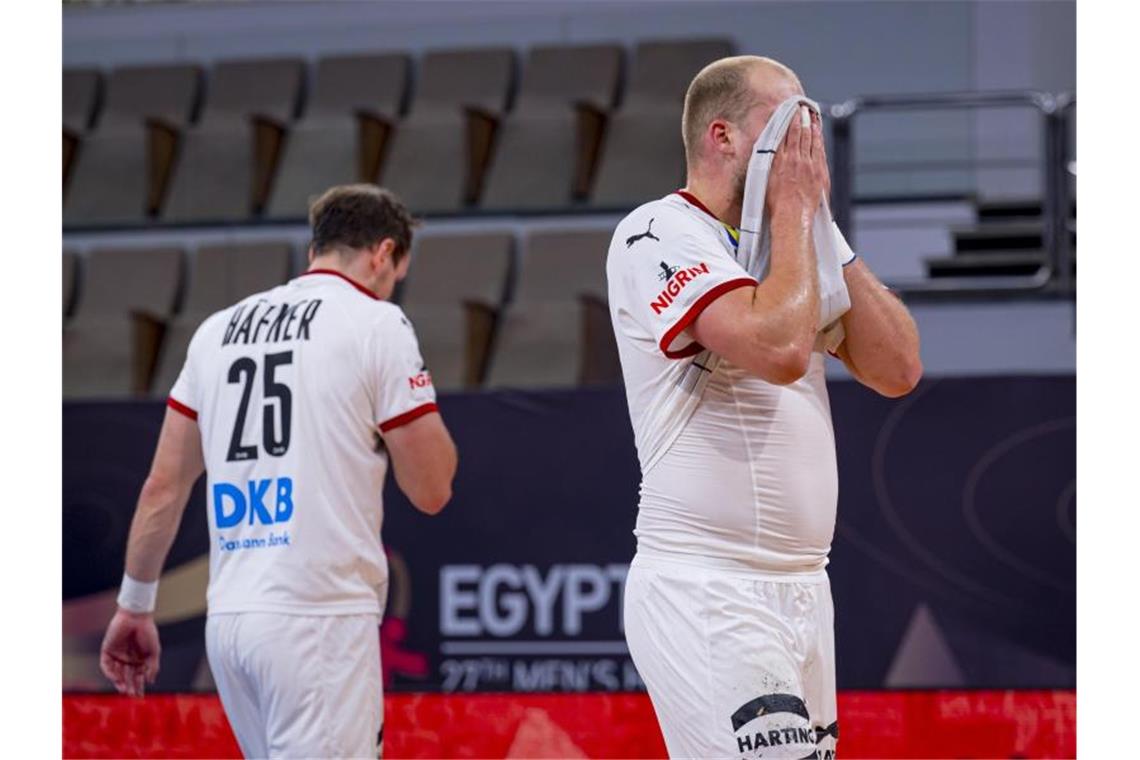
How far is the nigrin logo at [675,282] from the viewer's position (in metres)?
2.63

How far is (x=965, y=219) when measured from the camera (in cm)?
938

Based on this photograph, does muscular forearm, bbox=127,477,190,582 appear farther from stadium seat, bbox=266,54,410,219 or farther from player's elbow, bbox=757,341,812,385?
stadium seat, bbox=266,54,410,219

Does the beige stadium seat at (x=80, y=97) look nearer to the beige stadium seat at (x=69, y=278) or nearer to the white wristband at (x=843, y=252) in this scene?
the beige stadium seat at (x=69, y=278)

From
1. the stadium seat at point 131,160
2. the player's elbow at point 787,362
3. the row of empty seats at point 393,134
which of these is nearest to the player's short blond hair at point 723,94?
the player's elbow at point 787,362

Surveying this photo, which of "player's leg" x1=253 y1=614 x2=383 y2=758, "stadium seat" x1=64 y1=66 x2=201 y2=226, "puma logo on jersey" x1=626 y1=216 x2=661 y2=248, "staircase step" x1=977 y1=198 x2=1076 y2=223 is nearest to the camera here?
"puma logo on jersey" x1=626 y1=216 x2=661 y2=248

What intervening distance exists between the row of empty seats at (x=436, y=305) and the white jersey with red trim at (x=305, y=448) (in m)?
4.67

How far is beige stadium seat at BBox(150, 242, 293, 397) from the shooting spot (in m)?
9.23

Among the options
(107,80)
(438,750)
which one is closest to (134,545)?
(438,750)

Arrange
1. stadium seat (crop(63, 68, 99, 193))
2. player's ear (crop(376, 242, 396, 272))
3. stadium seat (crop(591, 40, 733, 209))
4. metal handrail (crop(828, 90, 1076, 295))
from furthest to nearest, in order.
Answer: stadium seat (crop(63, 68, 99, 193))
stadium seat (crop(591, 40, 733, 209))
metal handrail (crop(828, 90, 1076, 295))
player's ear (crop(376, 242, 396, 272))

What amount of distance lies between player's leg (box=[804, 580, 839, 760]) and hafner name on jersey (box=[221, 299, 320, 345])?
1.48 metres

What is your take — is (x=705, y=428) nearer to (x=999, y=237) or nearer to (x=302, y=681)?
(x=302, y=681)

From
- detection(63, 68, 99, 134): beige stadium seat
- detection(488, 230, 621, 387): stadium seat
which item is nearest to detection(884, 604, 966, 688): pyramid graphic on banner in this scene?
detection(488, 230, 621, 387): stadium seat

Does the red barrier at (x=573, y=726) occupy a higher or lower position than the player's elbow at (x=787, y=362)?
lower
